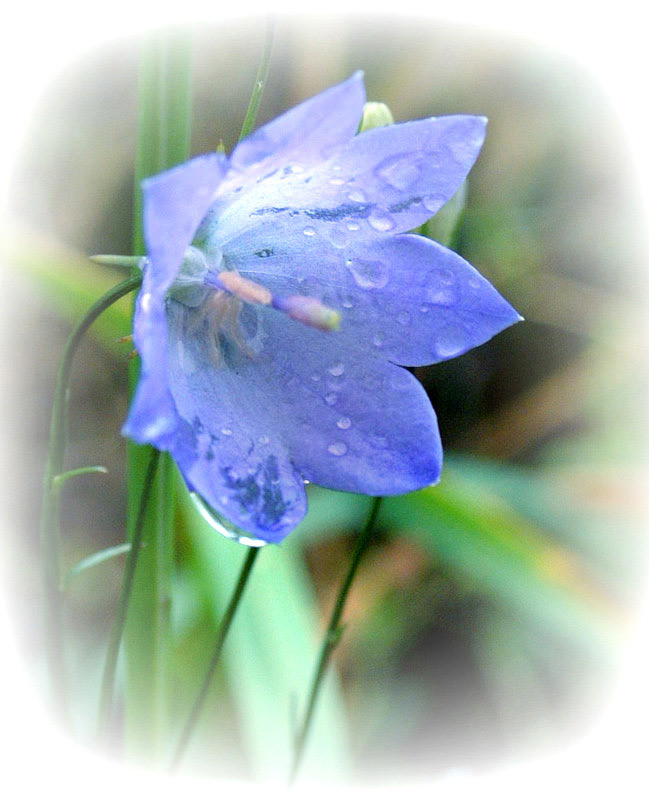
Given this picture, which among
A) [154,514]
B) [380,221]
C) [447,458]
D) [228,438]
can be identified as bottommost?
[447,458]

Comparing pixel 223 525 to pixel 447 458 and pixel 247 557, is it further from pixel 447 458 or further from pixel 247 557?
pixel 447 458

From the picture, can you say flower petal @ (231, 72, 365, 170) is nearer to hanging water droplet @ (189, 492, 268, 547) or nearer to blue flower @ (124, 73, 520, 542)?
blue flower @ (124, 73, 520, 542)

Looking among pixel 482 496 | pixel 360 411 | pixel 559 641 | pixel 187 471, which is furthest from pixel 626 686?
pixel 187 471

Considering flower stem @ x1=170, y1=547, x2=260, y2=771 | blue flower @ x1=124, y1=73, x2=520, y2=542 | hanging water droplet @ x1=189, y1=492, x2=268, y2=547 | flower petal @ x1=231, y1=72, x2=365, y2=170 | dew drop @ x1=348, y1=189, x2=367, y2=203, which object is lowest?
flower stem @ x1=170, y1=547, x2=260, y2=771

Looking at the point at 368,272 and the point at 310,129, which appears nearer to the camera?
the point at 310,129

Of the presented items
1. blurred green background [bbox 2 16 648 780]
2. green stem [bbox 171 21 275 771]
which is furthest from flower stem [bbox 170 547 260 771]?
blurred green background [bbox 2 16 648 780]

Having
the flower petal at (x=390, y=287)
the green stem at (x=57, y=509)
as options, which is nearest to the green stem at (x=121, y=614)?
the green stem at (x=57, y=509)

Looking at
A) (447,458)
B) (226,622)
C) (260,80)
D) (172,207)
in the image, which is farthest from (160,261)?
(447,458)
